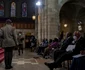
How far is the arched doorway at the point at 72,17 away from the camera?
84.5ft

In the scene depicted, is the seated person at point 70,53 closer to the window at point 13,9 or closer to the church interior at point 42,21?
the church interior at point 42,21

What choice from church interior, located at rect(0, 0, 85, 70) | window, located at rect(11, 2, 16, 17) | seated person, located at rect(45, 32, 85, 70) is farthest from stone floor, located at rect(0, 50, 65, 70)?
window, located at rect(11, 2, 16, 17)

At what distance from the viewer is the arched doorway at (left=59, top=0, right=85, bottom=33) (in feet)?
84.5

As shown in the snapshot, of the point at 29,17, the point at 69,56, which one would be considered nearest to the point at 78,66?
the point at 69,56

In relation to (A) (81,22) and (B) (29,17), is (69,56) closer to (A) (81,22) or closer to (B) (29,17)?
(A) (81,22)

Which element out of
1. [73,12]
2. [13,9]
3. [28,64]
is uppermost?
[13,9]

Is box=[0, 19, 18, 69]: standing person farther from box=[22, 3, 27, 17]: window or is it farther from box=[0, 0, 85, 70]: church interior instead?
box=[22, 3, 27, 17]: window

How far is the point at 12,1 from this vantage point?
115 ft

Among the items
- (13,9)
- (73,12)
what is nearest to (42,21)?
(73,12)

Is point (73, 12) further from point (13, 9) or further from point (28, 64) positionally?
point (28, 64)

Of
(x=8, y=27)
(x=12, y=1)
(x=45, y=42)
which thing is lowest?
(x=45, y=42)

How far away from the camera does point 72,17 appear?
90.0ft

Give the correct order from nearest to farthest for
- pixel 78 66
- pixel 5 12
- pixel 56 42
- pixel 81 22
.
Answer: pixel 78 66 → pixel 56 42 → pixel 81 22 → pixel 5 12

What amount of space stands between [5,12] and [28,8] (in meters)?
3.73
